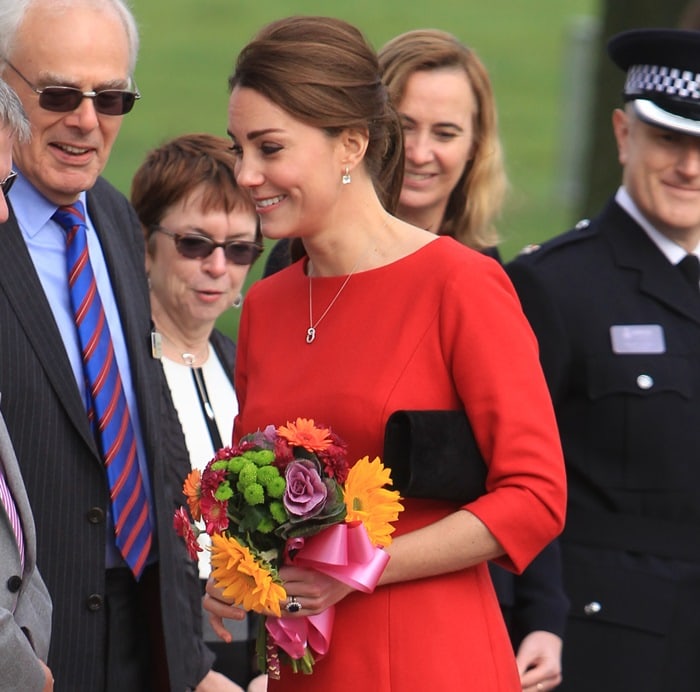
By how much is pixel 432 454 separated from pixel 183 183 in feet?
5.79

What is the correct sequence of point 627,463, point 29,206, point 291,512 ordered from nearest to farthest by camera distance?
1. point 291,512
2. point 29,206
3. point 627,463

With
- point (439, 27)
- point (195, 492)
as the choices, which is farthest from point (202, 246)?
point (439, 27)

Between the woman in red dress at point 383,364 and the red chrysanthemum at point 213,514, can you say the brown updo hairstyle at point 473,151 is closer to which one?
the woman in red dress at point 383,364

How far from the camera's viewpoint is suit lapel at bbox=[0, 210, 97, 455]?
407 cm

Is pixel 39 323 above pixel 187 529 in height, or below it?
above

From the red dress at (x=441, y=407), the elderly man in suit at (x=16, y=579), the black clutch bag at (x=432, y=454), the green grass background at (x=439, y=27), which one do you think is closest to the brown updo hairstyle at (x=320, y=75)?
the red dress at (x=441, y=407)

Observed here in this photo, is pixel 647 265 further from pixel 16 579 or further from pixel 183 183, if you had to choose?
pixel 16 579

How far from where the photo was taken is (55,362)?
13.4ft

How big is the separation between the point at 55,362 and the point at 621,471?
5.31ft

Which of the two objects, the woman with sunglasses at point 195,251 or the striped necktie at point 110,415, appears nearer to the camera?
the striped necktie at point 110,415

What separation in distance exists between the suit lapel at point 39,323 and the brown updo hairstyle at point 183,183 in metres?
0.98

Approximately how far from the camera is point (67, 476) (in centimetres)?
411

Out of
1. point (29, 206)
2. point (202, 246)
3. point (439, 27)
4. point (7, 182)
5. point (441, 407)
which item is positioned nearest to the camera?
point (441, 407)

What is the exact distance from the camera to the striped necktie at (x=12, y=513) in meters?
3.61
